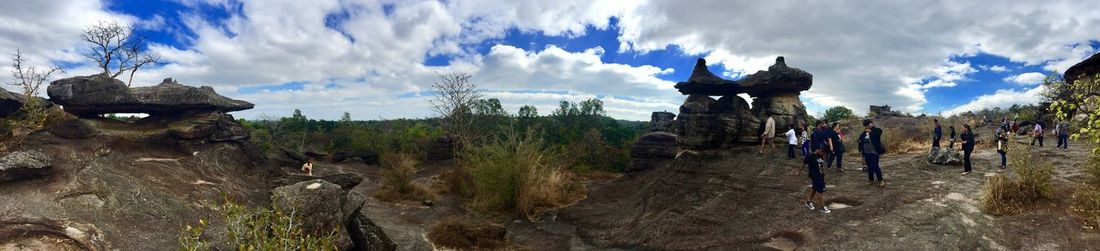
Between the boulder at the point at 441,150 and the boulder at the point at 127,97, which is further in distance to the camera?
the boulder at the point at 441,150

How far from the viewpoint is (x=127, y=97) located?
15844 millimetres

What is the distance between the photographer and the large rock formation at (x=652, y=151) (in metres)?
22.7

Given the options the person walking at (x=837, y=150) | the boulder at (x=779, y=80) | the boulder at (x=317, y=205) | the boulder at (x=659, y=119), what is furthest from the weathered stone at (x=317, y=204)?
the boulder at (x=659, y=119)

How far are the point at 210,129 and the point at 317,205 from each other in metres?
11.9

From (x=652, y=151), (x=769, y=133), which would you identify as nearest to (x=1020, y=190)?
(x=769, y=133)

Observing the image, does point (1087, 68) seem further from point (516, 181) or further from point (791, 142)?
point (516, 181)

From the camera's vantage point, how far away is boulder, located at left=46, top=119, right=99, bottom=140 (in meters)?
14.2

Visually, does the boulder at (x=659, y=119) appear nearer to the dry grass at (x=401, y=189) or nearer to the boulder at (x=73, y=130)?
the dry grass at (x=401, y=189)

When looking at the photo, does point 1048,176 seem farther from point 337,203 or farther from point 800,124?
point 337,203

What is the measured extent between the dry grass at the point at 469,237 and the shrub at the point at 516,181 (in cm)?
350

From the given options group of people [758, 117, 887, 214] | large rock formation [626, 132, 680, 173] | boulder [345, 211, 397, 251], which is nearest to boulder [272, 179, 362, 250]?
boulder [345, 211, 397, 251]

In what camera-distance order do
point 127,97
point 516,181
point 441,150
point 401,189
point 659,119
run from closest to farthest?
point 127,97 → point 516,181 → point 401,189 → point 441,150 → point 659,119

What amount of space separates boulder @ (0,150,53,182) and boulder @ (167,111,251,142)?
5447 mm

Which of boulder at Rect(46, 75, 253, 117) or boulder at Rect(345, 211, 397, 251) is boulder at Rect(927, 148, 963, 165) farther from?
boulder at Rect(46, 75, 253, 117)
